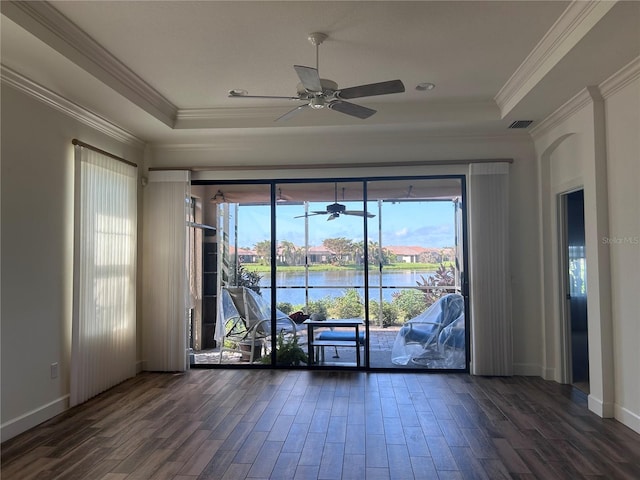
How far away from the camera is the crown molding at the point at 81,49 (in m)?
2.54

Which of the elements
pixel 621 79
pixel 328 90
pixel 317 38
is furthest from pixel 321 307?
pixel 621 79

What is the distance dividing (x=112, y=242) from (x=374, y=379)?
322cm

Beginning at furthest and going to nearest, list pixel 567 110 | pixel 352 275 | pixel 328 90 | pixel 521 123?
pixel 352 275 < pixel 521 123 < pixel 567 110 < pixel 328 90

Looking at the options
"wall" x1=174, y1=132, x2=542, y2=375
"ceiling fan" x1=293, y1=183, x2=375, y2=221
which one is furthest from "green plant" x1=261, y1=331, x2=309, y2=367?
"wall" x1=174, y1=132, x2=542, y2=375

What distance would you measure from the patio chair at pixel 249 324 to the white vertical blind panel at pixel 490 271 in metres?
2.22

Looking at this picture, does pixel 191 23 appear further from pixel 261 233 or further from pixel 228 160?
pixel 261 233

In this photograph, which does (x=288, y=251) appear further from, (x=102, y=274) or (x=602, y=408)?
(x=602, y=408)

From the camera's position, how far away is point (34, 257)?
3.35 m

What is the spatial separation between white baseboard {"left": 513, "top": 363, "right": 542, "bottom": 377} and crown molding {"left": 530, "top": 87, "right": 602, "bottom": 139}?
2626mm

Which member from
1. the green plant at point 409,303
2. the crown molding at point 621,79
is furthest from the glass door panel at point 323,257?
the crown molding at point 621,79

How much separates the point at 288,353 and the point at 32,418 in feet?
8.62

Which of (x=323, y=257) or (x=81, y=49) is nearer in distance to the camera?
(x=81, y=49)

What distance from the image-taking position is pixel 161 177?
4.99 metres

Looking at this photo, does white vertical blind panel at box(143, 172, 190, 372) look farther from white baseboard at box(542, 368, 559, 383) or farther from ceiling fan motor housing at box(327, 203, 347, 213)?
white baseboard at box(542, 368, 559, 383)
